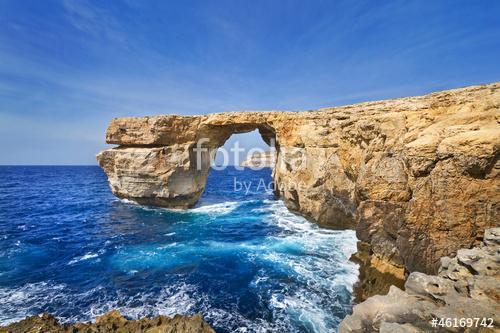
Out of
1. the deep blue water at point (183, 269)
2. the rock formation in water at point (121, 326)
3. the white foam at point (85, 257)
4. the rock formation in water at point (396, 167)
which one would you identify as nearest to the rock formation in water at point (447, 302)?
the rock formation in water at point (396, 167)

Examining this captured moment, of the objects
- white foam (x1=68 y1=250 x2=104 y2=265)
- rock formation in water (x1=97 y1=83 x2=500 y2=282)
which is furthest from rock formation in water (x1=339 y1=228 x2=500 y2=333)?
white foam (x1=68 y1=250 x2=104 y2=265)

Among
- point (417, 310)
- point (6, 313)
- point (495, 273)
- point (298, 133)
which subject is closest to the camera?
point (417, 310)

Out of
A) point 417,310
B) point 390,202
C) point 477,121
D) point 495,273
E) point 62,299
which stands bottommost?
point 62,299

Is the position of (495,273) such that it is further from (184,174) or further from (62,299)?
(184,174)

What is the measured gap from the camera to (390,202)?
476 inches

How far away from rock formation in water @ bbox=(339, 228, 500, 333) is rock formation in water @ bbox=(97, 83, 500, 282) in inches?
64.9

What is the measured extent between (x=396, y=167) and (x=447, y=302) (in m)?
6.74

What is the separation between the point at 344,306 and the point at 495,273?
5.79m

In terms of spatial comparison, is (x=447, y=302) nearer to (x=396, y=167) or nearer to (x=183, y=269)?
(x=396, y=167)

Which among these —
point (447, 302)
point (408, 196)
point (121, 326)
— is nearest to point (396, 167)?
point (408, 196)

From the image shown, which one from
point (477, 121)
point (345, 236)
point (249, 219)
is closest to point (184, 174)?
point (249, 219)

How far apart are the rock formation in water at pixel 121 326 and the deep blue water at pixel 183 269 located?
4.84 feet

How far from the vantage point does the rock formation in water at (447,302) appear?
569 cm

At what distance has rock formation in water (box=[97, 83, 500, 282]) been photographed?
9188mm
